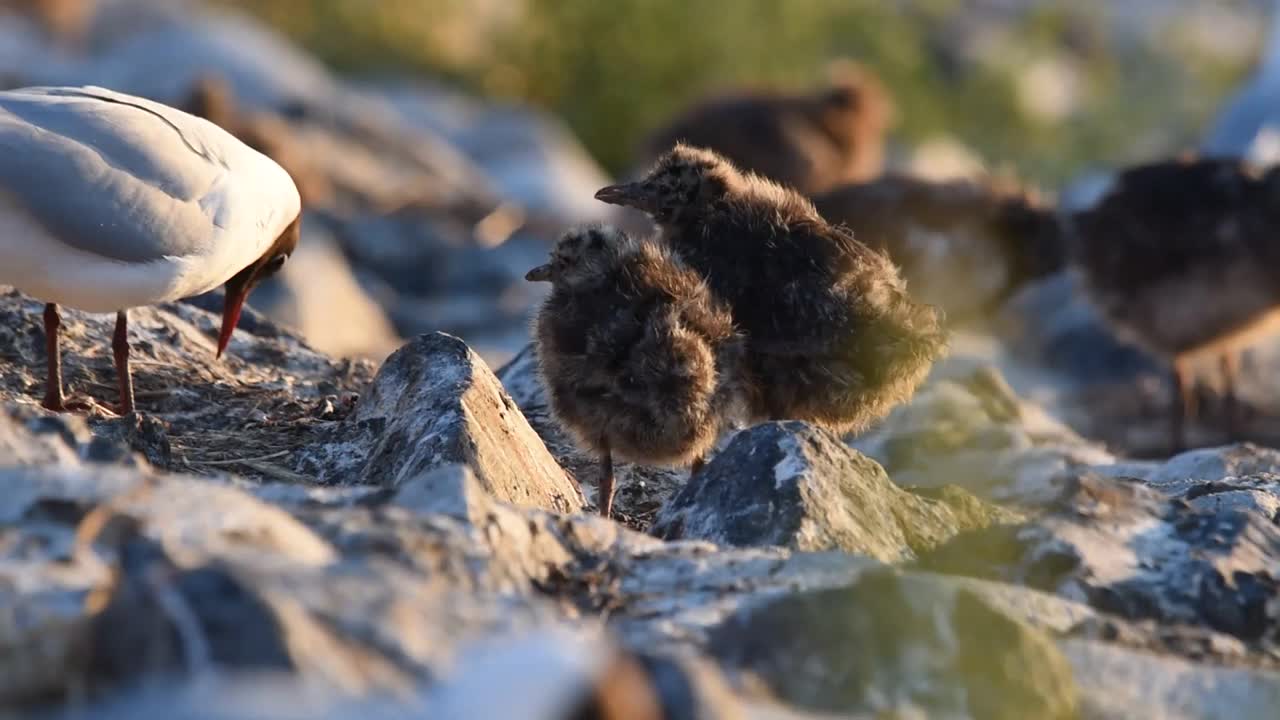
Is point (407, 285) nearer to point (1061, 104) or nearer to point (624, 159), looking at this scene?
point (624, 159)

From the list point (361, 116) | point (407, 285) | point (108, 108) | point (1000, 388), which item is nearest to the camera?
point (108, 108)

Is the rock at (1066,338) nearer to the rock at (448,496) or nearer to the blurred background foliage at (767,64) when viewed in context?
the blurred background foliage at (767,64)

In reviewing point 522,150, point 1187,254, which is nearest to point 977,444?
point 1187,254

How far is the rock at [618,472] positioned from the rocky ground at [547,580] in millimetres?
137

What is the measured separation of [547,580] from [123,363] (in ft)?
8.20

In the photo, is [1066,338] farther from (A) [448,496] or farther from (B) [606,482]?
(A) [448,496]

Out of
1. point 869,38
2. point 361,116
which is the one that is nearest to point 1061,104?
point 869,38

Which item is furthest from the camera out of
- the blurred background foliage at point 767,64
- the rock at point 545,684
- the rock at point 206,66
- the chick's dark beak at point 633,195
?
the blurred background foliage at point 767,64

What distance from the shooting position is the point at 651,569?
4.34 metres

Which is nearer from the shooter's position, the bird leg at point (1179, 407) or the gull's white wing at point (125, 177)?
the gull's white wing at point (125, 177)

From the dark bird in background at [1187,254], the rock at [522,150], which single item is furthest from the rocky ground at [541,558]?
the rock at [522,150]

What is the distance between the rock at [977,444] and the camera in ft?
23.4

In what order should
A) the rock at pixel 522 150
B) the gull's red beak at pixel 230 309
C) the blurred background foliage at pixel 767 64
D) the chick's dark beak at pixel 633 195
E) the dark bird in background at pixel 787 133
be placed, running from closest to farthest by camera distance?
the chick's dark beak at pixel 633 195, the gull's red beak at pixel 230 309, the dark bird in background at pixel 787 133, the rock at pixel 522 150, the blurred background foliage at pixel 767 64

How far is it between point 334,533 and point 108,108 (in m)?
2.62
